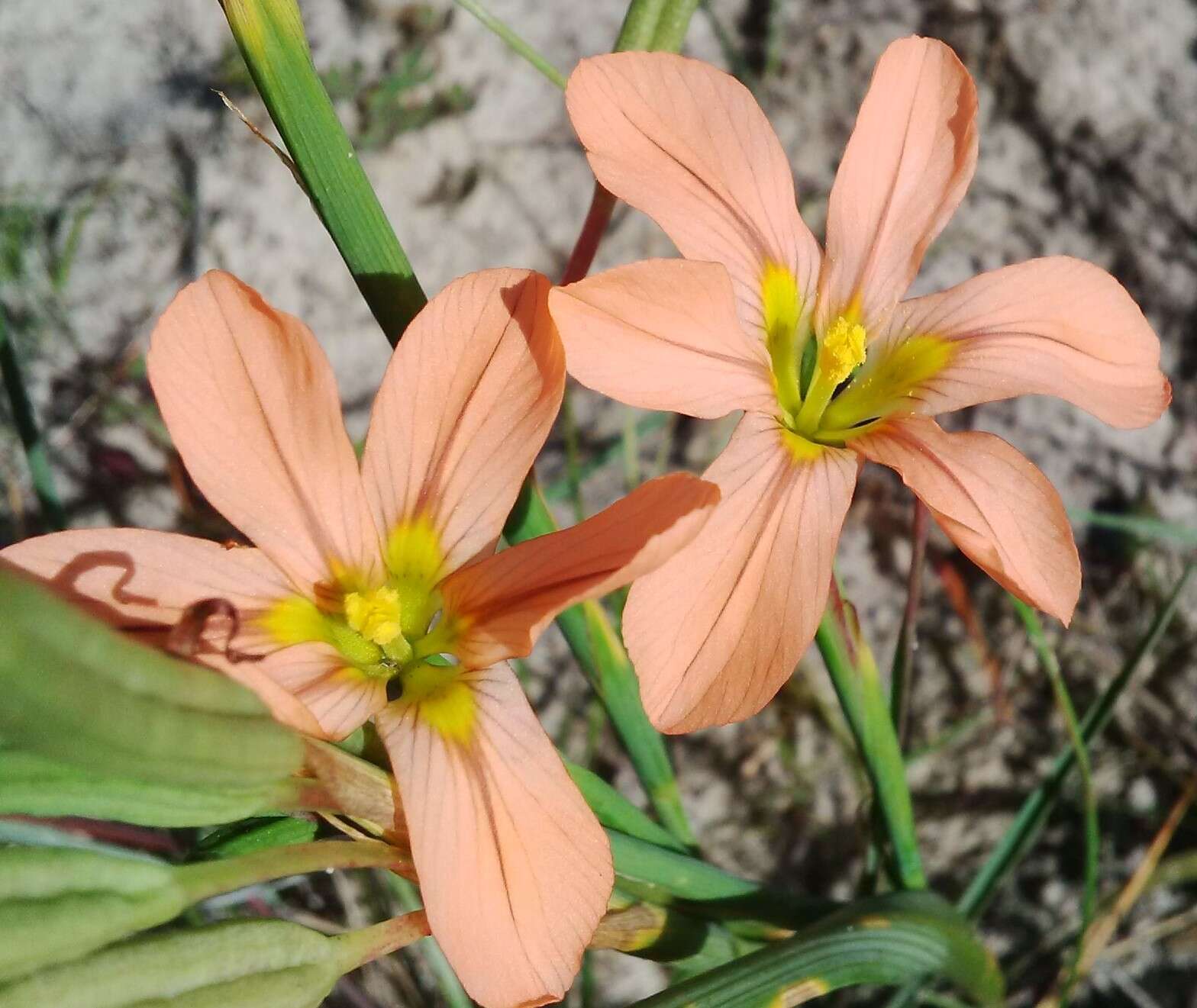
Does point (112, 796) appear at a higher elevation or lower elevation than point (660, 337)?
lower

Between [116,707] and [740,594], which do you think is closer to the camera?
[116,707]

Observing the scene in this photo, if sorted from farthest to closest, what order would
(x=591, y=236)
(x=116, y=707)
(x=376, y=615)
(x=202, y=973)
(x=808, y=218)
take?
(x=808, y=218) < (x=591, y=236) < (x=376, y=615) < (x=202, y=973) < (x=116, y=707)

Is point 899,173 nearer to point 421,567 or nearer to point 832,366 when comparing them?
point 832,366

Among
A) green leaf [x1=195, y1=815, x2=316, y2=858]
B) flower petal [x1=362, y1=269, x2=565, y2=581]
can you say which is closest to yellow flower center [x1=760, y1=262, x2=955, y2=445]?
flower petal [x1=362, y1=269, x2=565, y2=581]

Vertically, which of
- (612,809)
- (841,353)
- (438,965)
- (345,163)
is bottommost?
(438,965)

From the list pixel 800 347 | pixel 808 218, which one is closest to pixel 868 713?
pixel 800 347

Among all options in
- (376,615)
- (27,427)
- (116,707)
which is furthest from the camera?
(27,427)

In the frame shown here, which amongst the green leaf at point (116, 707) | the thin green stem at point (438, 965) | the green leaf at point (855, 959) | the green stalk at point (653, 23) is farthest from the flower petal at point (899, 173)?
the thin green stem at point (438, 965)
